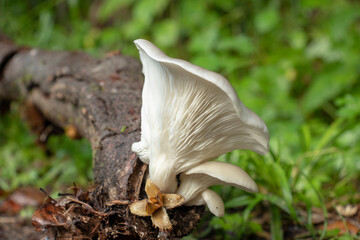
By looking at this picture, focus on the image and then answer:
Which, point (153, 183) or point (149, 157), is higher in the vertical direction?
point (149, 157)

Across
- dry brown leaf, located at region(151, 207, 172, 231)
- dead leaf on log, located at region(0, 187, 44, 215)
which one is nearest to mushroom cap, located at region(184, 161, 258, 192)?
dry brown leaf, located at region(151, 207, 172, 231)

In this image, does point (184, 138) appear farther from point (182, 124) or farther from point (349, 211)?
point (349, 211)

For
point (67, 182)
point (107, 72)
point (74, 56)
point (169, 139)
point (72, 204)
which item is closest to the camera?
point (169, 139)

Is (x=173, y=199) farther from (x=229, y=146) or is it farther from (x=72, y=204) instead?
(x=72, y=204)

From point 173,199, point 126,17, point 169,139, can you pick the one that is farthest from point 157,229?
→ point 126,17

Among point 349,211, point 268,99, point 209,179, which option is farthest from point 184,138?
point 268,99

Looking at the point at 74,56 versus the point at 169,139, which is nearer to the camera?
the point at 169,139

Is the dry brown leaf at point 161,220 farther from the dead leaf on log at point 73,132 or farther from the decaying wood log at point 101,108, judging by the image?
the dead leaf on log at point 73,132
